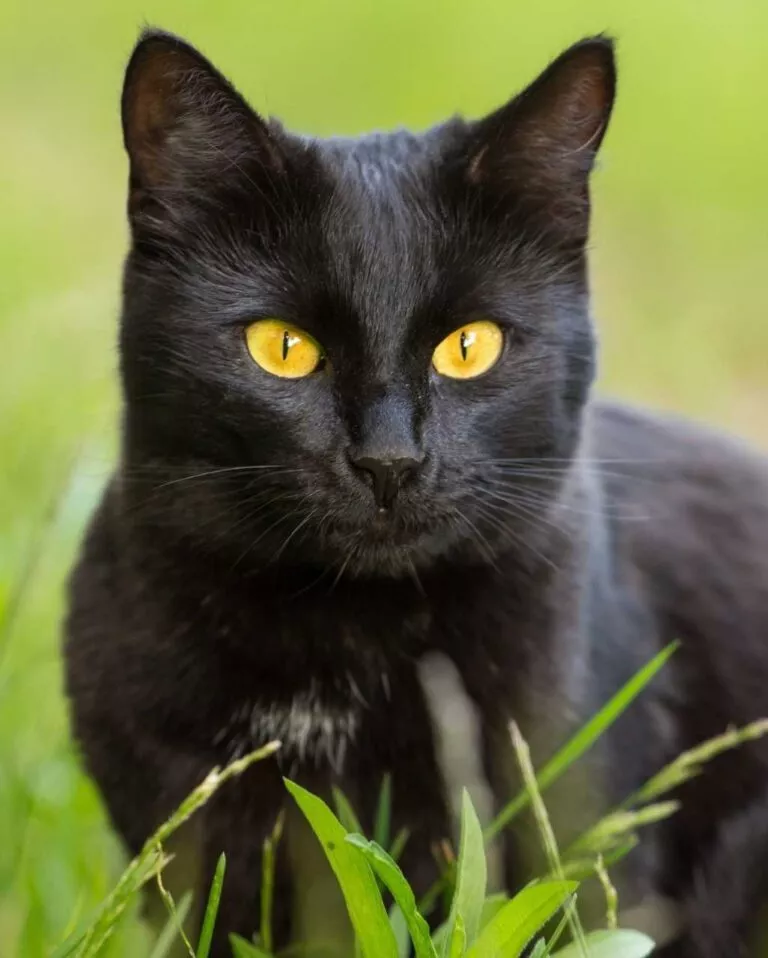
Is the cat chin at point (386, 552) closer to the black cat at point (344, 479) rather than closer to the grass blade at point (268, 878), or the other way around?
the black cat at point (344, 479)

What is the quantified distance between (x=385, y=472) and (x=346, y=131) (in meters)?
2.44

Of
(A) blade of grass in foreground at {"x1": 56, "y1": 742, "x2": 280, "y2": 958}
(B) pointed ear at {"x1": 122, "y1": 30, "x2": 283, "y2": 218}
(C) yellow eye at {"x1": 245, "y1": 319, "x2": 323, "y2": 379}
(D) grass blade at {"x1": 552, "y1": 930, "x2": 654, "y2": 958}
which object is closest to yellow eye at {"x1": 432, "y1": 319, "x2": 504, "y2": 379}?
(C) yellow eye at {"x1": 245, "y1": 319, "x2": 323, "y2": 379}

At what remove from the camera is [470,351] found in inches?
46.9

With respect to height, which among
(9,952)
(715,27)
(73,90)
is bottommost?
(9,952)

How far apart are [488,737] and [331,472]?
0.35 m

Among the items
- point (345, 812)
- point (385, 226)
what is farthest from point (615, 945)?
point (385, 226)

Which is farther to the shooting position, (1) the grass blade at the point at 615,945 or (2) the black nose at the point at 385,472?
(2) the black nose at the point at 385,472

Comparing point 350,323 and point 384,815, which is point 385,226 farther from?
point 384,815

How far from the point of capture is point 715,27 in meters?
3.68

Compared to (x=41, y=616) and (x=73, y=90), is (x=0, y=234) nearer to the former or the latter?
(x=73, y=90)

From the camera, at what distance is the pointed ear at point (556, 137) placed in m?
1.19

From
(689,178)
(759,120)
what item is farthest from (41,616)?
(759,120)

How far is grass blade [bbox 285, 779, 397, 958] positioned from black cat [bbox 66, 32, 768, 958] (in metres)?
0.30

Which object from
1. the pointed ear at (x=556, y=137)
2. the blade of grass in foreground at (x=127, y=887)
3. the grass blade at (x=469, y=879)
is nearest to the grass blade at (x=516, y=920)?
the grass blade at (x=469, y=879)
